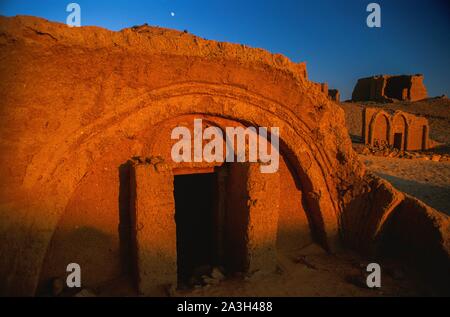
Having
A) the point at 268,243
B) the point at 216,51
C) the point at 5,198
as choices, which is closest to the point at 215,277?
the point at 268,243

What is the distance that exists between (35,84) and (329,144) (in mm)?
3786

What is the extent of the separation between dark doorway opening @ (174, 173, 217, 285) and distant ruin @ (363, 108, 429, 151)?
44.3 feet

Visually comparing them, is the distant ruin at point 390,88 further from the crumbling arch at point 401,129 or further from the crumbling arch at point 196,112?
the crumbling arch at point 196,112

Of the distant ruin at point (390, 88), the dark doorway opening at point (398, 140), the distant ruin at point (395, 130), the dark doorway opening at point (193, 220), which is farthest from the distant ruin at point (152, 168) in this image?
the distant ruin at point (390, 88)

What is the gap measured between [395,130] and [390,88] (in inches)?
607

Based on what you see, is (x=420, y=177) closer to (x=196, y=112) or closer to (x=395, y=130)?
(x=196, y=112)

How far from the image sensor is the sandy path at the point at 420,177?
745 centimetres

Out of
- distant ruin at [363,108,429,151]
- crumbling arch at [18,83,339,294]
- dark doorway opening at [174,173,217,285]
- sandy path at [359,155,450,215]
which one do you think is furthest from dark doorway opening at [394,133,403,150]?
dark doorway opening at [174,173,217,285]

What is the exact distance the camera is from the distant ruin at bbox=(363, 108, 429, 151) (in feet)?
55.4

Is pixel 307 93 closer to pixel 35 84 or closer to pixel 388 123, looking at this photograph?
pixel 35 84

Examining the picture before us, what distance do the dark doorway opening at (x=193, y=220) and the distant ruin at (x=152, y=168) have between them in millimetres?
297

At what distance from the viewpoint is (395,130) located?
17.9 metres

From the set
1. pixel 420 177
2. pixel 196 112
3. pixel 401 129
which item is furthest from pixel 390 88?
pixel 196 112

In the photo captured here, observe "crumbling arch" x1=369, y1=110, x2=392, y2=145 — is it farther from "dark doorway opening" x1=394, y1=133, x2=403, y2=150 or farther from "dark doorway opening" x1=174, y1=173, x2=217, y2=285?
"dark doorway opening" x1=174, y1=173, x2=217, y2=285
